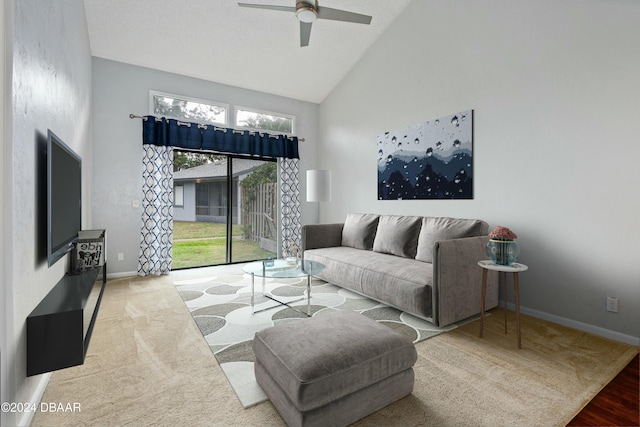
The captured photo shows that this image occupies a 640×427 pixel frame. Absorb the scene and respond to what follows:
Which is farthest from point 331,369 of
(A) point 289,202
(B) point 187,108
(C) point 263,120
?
(C) point 263,120

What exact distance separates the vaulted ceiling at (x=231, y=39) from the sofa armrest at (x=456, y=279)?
3.16 metres

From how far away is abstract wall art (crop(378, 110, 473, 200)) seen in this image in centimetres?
328

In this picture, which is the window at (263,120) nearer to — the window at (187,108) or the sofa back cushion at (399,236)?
the window at (187,108)

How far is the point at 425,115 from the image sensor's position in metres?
3.68

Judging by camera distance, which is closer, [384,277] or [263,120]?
[384,277]

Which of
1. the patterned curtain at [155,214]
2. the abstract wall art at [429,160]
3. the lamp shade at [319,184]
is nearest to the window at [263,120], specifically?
the patterned curtain at [155,214]

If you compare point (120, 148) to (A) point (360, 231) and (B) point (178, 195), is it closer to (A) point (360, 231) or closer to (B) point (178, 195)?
(B) point (178, 195)

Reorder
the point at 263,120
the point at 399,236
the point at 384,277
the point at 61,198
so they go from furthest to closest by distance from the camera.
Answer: the point at 263,120, the point at 399,236, the point at 384,277, the point at 61,198

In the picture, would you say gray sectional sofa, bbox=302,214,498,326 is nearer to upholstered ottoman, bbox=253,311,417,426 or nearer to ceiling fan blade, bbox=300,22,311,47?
upholstered ottoman, bbox=253,311,417,426

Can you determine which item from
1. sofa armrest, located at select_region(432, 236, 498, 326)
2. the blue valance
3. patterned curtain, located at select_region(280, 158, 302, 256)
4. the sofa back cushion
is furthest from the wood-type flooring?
the blue valance

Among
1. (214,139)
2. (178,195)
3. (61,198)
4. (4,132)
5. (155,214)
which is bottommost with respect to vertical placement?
(155,214)

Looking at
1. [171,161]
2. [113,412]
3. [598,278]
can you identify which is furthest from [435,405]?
[171,161]

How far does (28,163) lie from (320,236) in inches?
121

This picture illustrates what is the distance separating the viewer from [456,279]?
2.49 meters
